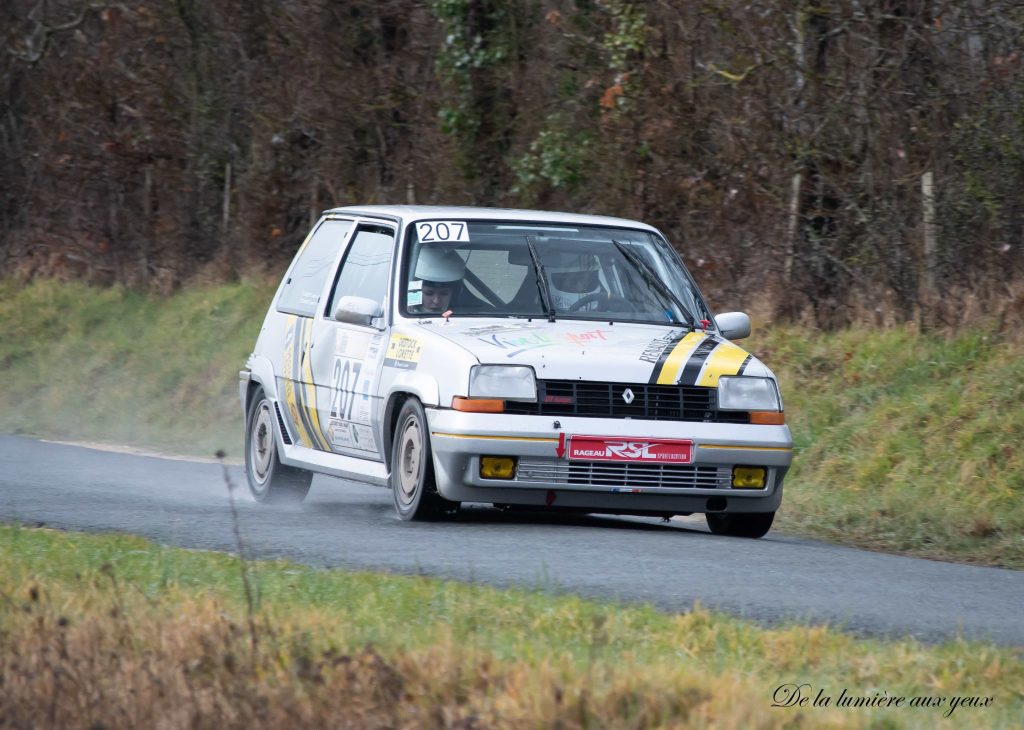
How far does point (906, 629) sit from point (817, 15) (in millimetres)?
10143

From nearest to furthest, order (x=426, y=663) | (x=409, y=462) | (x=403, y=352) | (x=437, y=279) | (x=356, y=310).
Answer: (x=426, y=663) < (x=409, y=462) < (x=403, y=352) < (x=356, y=310) < (x=437, y=279)

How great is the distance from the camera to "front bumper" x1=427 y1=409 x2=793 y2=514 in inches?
366

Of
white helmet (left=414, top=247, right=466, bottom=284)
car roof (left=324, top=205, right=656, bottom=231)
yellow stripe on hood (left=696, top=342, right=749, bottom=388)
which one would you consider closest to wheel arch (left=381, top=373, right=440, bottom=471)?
white helmet (left=414, top=247, right=466, bottom=284)

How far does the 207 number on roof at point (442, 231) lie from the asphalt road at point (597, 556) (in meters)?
1.59

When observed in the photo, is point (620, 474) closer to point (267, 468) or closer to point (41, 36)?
point (267, 468)

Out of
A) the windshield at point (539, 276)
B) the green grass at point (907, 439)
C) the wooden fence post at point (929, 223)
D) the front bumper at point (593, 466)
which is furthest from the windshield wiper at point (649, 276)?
the wooden fence post at point (929, 223)

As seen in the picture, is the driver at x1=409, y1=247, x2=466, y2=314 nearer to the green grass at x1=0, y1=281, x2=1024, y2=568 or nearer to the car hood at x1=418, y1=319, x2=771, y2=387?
the car hood at x1=418, y1=319, x2=771, y2=387

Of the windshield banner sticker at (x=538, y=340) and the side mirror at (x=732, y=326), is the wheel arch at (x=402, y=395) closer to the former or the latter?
the windshield banner sticker at (x=538, y=340)

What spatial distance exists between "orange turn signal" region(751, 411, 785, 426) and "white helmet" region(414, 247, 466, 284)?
190cm

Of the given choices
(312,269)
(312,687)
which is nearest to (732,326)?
(312,269)

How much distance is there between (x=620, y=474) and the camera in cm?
944

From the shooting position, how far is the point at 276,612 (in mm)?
6371

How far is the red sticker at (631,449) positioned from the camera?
9359 mm

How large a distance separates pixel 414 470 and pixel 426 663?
14.5 ft
